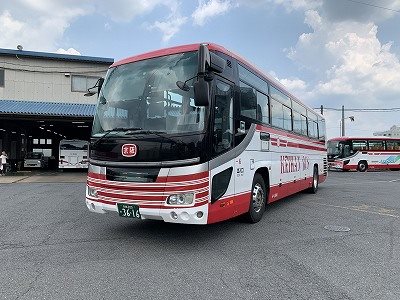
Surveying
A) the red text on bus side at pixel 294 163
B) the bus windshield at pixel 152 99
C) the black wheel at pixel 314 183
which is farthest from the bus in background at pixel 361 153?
the bus windshield at pixel 152 99

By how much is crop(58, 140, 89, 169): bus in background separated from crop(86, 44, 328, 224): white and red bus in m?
21.1

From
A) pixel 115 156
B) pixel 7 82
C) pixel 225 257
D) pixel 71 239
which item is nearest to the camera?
pixel 225 257

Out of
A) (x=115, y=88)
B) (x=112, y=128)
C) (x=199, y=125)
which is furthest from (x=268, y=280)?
(x=115, y=88)

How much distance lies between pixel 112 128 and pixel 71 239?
2155 mm

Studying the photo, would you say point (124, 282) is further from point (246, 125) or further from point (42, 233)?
point (246, 125)

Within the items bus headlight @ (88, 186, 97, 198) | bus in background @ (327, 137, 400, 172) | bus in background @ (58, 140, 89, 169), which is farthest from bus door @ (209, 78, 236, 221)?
bus in background @ (327, 137, 400, 172)

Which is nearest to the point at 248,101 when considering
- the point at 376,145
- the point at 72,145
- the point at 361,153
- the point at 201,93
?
the point at 201,93

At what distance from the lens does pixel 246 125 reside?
6.80 meters

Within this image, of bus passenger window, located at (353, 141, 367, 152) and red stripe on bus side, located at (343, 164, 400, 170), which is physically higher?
bus passenger window, located at (353, 141, 367, 152)

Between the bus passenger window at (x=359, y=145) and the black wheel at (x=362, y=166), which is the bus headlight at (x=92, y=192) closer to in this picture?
the bus passenger window at (x=359, y=145)

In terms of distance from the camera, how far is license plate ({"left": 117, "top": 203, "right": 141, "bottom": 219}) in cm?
562

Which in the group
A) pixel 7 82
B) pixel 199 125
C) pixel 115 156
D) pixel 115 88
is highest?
pixel 7 82

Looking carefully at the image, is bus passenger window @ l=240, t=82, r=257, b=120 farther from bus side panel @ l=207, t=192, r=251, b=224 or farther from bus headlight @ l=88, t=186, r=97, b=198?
bus headlight @ l=88, t=186, r=97, b=198

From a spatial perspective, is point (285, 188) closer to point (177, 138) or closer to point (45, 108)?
point (177, 138)
